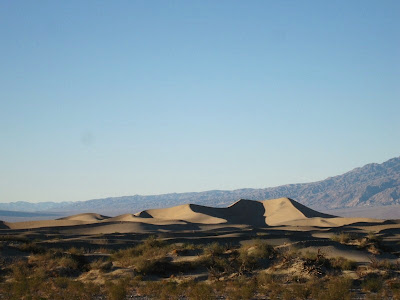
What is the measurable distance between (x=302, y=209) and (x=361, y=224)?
768 inches

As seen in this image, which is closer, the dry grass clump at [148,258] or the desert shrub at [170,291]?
the desert shrub at [170,291]

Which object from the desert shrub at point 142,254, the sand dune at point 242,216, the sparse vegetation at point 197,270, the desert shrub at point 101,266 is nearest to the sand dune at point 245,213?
the sand dune at point 242,216

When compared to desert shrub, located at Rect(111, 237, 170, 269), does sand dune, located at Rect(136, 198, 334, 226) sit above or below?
above

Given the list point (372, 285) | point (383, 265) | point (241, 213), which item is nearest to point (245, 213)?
point (241, 213)

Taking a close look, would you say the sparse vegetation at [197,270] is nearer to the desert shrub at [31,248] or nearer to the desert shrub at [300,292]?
the desert shrub at [300,292]

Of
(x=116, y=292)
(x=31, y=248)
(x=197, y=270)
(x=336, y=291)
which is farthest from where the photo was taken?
(x=31, y=248)

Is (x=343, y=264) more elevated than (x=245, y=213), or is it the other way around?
(x=245, y=213)

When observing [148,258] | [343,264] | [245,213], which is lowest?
[343,264]

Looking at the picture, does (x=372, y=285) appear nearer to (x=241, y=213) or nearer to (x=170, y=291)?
(x=170, y=291)

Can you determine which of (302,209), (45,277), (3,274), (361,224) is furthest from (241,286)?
(302,209)

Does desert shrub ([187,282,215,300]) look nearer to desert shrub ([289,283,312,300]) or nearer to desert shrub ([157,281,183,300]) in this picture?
desert shrub ([157,281,183,300])

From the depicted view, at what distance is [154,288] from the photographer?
22.7 m

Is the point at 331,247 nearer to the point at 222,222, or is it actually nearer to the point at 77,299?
the point at 77,299

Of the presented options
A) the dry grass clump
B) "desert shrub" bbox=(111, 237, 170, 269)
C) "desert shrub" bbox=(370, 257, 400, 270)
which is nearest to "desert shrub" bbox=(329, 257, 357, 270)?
"desert shrub" bbox=(370, 257, 400, 270)
